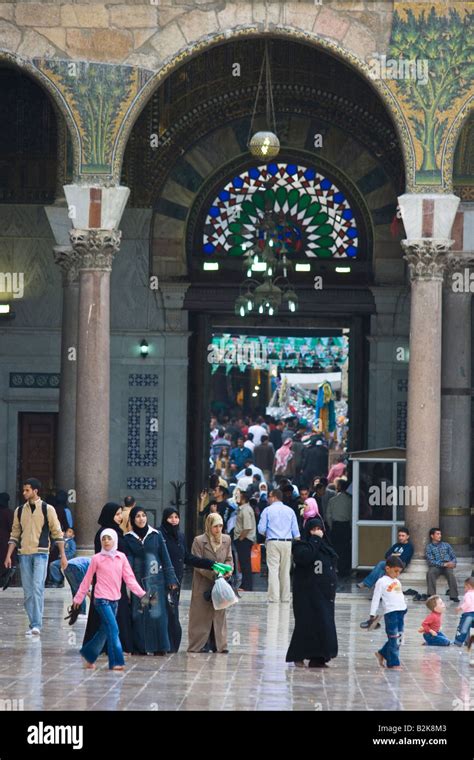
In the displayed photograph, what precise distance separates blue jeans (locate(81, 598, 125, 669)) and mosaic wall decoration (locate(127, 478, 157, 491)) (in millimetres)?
10738

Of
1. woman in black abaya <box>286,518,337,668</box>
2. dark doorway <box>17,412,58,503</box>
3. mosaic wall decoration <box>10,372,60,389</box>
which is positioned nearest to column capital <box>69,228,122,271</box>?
mosaic wall decoration <box>10,372,60,389</box>

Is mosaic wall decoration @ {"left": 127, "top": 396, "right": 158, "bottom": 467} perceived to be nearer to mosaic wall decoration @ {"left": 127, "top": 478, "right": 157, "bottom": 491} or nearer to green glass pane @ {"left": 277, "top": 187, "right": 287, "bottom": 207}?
mosaic wall decoration @ {"left": 127, "top": 478, "right": 157, "bottom": 491}

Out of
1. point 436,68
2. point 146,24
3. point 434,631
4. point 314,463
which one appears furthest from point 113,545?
point 314,463

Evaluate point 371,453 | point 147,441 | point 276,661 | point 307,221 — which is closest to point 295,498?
point 371,453

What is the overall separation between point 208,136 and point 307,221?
75.4 inches

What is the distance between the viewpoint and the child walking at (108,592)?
14.4m

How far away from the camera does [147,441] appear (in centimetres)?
2552

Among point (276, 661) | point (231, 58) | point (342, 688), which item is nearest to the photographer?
point (342, 688)

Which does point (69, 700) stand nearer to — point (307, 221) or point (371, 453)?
point (371, 453)

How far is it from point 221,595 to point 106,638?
133cm

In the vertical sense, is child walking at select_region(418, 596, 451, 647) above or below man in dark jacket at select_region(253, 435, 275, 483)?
below

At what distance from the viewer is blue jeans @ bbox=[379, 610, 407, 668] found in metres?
14.9

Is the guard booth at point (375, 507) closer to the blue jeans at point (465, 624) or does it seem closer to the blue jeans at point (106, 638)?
the blue jeans at point (465, 624)

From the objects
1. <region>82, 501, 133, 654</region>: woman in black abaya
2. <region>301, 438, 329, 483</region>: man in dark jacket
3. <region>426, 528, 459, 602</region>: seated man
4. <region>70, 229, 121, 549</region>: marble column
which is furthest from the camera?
<region>301, 438, 329, 483</region>: man in dark jacket
